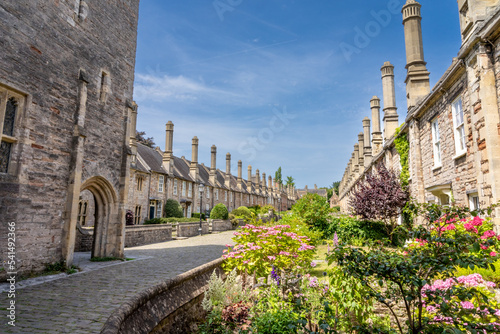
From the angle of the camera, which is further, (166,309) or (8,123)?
(8,123)

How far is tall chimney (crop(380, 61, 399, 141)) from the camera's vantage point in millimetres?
18172

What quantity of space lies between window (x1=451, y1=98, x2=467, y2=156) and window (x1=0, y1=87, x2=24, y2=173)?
14122 millimetres

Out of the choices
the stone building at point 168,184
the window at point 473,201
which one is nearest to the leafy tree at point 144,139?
the stone building at point 168,184

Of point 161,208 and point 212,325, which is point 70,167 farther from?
point 161,208

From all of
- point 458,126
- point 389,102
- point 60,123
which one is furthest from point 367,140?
point 60,123

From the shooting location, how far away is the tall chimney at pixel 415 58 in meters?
14.0

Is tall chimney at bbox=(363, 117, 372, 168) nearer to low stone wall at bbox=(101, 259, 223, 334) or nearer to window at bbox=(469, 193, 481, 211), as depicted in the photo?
window at bbox=(469, 193, 481, 211)

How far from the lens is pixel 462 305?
453 centimetres

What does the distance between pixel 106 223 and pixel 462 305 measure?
12.2 m

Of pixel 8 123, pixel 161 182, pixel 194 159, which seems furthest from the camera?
pixel 194 159

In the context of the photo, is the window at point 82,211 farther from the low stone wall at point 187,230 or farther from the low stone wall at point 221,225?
the low stone wall at point 221,225

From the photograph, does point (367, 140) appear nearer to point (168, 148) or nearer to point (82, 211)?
point (168, 148)

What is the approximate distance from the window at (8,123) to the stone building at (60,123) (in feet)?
0.08

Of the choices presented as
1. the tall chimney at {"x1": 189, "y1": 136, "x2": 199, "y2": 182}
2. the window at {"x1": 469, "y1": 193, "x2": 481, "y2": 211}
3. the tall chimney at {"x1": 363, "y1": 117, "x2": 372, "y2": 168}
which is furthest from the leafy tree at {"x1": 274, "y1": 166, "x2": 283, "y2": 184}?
the window at {"x1": 469, "y1": 193, "x2": 481, "y2": 211}
